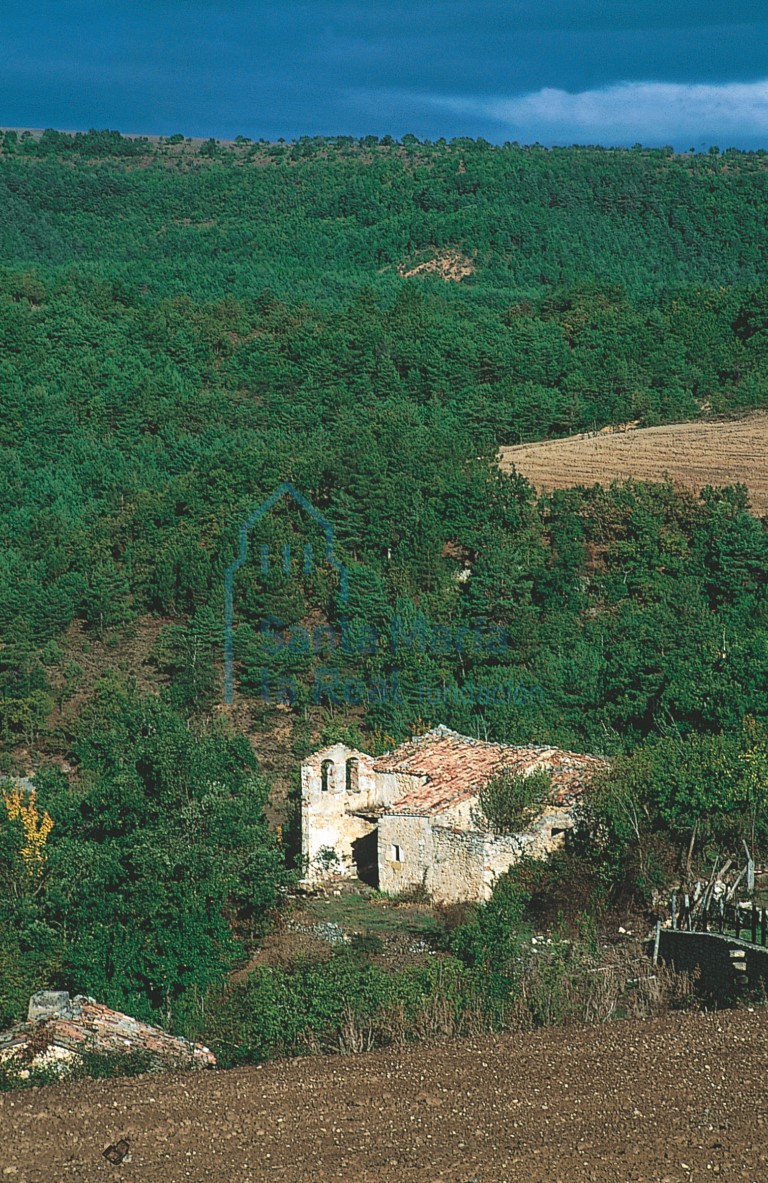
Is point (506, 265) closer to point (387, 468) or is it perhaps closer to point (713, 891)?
point (387, 468)

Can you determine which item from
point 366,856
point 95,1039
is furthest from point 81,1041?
point 366,856

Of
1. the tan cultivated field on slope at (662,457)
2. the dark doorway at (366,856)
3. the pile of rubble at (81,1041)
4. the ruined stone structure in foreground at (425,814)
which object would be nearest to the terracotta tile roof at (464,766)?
the ruined stone structure in foreground at (425,814)

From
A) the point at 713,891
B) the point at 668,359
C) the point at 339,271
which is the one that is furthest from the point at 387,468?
the point at 339,271

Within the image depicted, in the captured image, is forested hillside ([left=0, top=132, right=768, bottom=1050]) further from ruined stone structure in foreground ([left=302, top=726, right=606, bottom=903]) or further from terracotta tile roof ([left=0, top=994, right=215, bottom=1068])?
terracotta tile roof ([left=0, top=994, right=215, bottom=1068])

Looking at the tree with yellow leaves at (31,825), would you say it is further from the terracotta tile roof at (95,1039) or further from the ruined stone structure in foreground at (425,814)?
the terracotta tile roof at (95,1039)

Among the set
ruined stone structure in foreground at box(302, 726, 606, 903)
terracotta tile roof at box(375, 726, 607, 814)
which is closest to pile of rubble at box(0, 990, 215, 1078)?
ruined stone structure in foreground at box(302, 726, 606, 903)

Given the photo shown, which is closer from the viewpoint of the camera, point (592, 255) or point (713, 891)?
point (713, 891)
